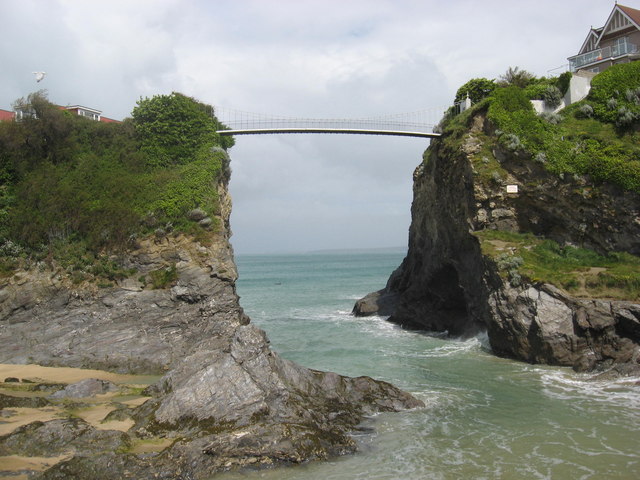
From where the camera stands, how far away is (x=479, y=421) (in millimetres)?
13797

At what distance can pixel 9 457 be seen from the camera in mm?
10242

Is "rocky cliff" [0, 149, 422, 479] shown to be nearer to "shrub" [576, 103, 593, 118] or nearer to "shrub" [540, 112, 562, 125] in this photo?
"shrub" [540, 112, 562, 125]

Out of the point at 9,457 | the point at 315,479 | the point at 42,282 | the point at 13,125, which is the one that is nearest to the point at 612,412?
the point at 315,479

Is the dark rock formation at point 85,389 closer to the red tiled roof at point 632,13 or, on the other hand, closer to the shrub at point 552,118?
the shrub at point 552,118

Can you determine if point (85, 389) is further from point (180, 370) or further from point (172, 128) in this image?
point (172, 128)

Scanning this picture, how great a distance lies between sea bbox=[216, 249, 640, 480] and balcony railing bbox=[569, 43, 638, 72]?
26.6 m

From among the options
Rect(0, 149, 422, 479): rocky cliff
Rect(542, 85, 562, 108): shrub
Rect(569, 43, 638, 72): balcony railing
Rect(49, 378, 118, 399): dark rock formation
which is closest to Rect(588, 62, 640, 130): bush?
Rect(542, 85, 562, 108): shrub

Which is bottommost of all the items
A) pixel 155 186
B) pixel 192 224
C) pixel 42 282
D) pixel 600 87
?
pixel 42 282

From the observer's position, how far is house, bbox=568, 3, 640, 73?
37.4 metres

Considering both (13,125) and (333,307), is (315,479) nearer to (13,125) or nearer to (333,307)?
(13,125)

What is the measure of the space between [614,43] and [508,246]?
89.0ft

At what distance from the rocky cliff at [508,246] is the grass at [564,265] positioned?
32cm

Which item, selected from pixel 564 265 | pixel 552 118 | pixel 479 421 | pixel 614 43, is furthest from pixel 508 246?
pixel 614 43

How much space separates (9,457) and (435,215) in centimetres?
2684
